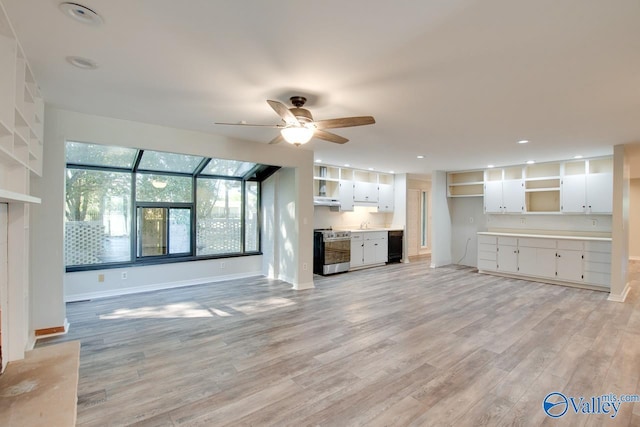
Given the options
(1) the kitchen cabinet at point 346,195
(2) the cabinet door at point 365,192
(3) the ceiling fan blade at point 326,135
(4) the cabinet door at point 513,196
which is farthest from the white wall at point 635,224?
(3) the ceiling fan blade at point 326,135

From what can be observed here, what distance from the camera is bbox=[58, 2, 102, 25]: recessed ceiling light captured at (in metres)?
1.64

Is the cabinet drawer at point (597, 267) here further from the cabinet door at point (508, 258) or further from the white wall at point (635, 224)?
the white wall at point (635, 224)

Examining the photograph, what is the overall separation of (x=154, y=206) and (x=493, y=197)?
23.1 feet

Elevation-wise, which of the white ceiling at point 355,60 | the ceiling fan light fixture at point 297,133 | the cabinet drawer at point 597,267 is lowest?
→ the cabinet drawer at point 597,267

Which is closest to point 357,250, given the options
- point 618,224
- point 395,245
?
point 395,245

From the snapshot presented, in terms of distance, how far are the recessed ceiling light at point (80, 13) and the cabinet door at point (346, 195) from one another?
5719 millimetres

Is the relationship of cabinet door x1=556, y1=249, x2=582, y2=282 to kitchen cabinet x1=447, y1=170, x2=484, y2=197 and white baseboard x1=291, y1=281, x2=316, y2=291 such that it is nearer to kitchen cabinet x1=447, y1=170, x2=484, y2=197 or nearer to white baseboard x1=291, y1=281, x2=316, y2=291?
kitchen cabinet x1=447, y1=170, x2=484, y2=197

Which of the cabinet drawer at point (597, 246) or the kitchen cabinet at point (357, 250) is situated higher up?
the cabinet drawer at point (597, 246)

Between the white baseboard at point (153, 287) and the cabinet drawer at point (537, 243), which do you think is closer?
the white baseboard at point (153, 287)

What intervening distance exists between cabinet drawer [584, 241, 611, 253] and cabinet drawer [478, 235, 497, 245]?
151cm

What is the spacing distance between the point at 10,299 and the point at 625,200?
299 inches

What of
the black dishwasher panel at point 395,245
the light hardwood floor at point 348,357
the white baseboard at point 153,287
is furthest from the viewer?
the black dishwasher panel at point 395,245

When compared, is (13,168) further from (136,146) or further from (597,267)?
(597,267)

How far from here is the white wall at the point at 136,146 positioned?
10.8 ft
